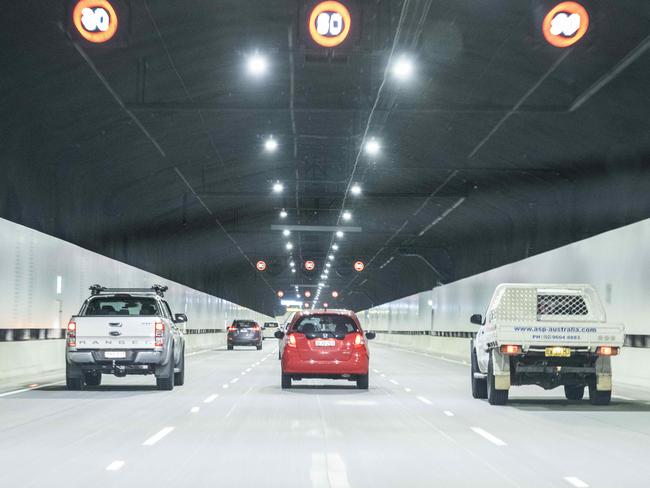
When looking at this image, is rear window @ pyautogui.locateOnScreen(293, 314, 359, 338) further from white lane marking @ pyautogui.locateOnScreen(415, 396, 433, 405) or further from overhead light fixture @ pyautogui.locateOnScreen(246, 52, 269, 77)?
overhead light fixture @ pyautogui.locateOnScreen(246, 52, 269, 77)

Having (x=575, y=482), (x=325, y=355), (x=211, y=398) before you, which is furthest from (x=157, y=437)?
(x=325, y=355)

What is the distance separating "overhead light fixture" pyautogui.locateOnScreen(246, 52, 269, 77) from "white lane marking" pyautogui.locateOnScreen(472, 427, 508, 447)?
10.7 m

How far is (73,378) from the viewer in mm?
22359

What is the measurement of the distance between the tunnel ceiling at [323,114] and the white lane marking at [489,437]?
4545mm

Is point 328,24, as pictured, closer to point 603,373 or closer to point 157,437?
point 157,437

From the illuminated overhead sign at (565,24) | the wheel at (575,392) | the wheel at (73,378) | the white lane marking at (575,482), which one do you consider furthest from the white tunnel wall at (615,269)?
the white lane marking at (575,482)

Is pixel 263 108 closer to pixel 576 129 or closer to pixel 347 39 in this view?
pixel 576 129

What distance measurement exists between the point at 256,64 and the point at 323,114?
7.01 meters

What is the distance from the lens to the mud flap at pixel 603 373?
1897cm

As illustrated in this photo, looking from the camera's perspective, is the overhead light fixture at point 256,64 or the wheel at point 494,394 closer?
the wheel at point 494,394

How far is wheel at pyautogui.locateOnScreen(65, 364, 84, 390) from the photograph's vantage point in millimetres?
22228

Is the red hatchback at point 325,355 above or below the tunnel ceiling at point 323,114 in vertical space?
below

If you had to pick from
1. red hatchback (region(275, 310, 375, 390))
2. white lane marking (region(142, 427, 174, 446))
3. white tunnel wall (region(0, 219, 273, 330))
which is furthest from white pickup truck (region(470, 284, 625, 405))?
white tunnel wall (region(0, 219, 273, 330))

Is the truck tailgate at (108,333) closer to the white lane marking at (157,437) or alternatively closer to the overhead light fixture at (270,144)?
the white lane marking at (157,437)
